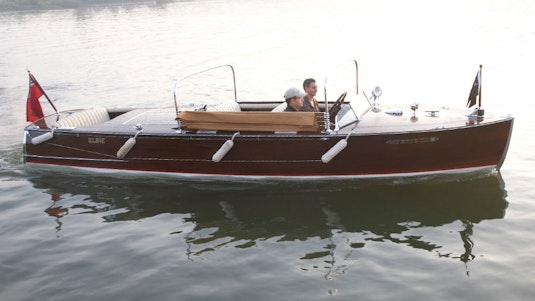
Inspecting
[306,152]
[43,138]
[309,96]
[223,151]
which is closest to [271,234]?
[306,152]

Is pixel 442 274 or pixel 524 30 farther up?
pixel 524 30

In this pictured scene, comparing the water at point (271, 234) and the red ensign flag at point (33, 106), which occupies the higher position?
the red ensign flag at point (33, 106)

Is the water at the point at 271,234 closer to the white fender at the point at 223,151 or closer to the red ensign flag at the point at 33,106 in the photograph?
the white fender at the point at 223,151

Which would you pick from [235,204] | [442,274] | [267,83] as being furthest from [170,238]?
[267,83]

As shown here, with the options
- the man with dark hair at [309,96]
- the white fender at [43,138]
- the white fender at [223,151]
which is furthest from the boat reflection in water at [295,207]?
the man with dark hair at [309,96]

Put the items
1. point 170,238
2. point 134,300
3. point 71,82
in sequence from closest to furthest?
point 134,300
point 170,238
point 71,82

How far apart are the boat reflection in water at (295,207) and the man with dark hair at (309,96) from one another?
1.37 metres

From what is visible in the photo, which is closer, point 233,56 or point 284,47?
point 233,56

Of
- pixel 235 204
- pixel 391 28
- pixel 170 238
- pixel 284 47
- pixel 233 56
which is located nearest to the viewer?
pixel 170 238

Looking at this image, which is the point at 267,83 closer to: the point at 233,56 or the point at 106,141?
the point at 233,56

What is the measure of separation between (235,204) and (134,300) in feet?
10.8

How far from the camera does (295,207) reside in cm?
1020

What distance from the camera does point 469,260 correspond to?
321 inches

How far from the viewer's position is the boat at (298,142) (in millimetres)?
9969
